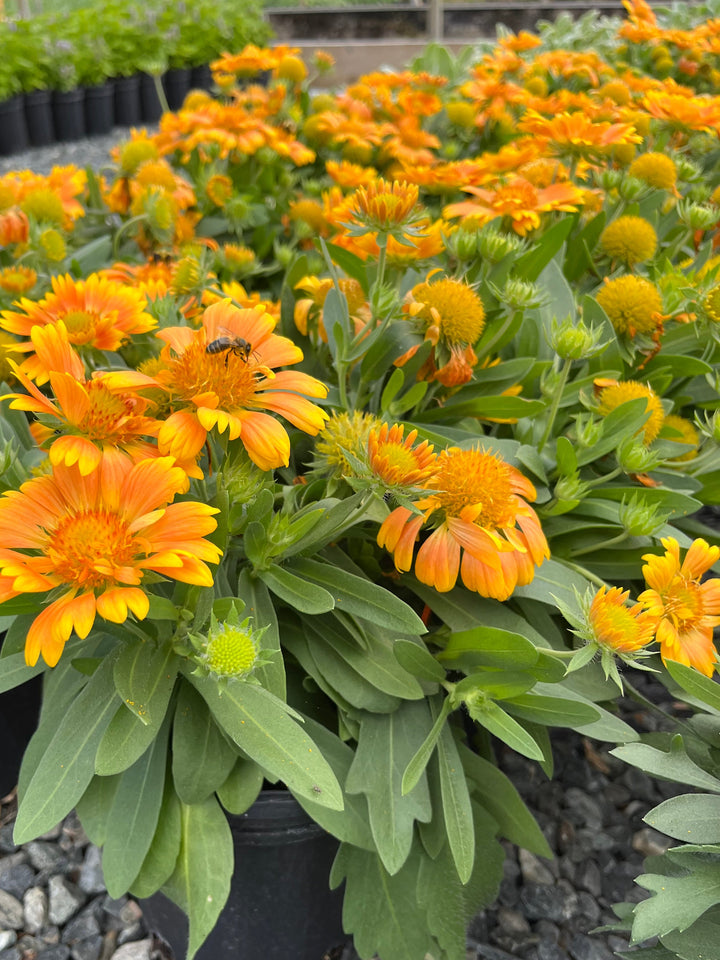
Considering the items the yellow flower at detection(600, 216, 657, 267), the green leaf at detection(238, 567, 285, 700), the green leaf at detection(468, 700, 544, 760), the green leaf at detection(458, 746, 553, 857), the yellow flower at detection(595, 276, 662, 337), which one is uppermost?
the yellow flower at detection(600, 216, 657, 267)

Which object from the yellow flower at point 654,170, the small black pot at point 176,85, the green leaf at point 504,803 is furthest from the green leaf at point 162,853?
the small black pot at point 176,85

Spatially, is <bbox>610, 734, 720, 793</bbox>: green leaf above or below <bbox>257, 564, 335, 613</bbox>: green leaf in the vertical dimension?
below

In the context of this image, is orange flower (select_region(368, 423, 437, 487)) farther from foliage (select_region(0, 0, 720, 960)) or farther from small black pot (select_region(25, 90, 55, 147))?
small black pot (select_region(25, 90, 55, 147))

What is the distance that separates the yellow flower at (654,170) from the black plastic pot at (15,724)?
4.35 ft

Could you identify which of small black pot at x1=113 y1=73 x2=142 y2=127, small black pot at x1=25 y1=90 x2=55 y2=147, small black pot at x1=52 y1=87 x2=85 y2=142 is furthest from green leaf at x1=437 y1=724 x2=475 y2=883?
small black pot at x1=113 y1=73 x2=142 y2=127

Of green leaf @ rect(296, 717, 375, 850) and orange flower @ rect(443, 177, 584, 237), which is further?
orange flower @ rect(443, 177, 584, 237)

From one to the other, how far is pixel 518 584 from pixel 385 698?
0.65 feet

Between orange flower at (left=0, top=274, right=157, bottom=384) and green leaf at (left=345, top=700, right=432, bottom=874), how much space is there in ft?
1.70

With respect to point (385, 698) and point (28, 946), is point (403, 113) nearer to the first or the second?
point (385, 698)

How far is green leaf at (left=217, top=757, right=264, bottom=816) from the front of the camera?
892 millimetres

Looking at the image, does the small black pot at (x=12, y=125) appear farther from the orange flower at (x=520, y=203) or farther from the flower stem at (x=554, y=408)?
the flower stem at (x=554, y=408)

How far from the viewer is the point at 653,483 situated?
3.76 ft

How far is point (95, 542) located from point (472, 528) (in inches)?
14.4

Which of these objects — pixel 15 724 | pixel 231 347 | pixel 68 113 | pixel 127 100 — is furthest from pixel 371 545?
pixel 127 100
